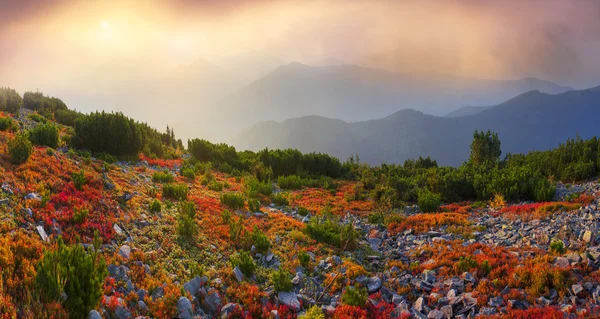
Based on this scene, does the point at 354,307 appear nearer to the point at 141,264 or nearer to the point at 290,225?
the point at 141,264

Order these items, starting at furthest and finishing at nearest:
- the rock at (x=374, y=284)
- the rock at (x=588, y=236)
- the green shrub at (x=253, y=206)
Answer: the green shrub at (x=253, y=206)
the rock at (x=588, y=236)
the rock at (x=374, y=284)

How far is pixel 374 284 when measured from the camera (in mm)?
7359

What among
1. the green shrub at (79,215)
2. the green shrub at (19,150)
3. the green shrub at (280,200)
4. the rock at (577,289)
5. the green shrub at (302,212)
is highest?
the green shrub at (19,150)

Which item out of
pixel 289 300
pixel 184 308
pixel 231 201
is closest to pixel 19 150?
pixel 231 201

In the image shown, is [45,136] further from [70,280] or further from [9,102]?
[9,102]

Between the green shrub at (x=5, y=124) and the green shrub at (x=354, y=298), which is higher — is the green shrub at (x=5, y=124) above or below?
above

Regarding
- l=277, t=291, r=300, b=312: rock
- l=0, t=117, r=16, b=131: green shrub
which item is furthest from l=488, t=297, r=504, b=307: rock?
l=0, t=117, r=16, b=131: green shrub

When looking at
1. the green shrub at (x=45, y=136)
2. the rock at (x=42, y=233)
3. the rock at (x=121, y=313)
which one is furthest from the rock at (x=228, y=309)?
the green shrub at (x=45, y=136)

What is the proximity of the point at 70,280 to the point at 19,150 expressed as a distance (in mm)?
7755

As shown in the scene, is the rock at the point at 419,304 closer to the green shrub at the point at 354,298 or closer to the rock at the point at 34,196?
the green shrub at the point at 354,298

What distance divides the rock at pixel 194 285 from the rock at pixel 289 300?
5.63 feet

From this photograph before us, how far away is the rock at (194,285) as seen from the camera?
19.9 feet

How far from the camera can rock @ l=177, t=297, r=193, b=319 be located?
5332 mm

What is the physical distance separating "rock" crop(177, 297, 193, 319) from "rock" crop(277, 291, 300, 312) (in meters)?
1.88
